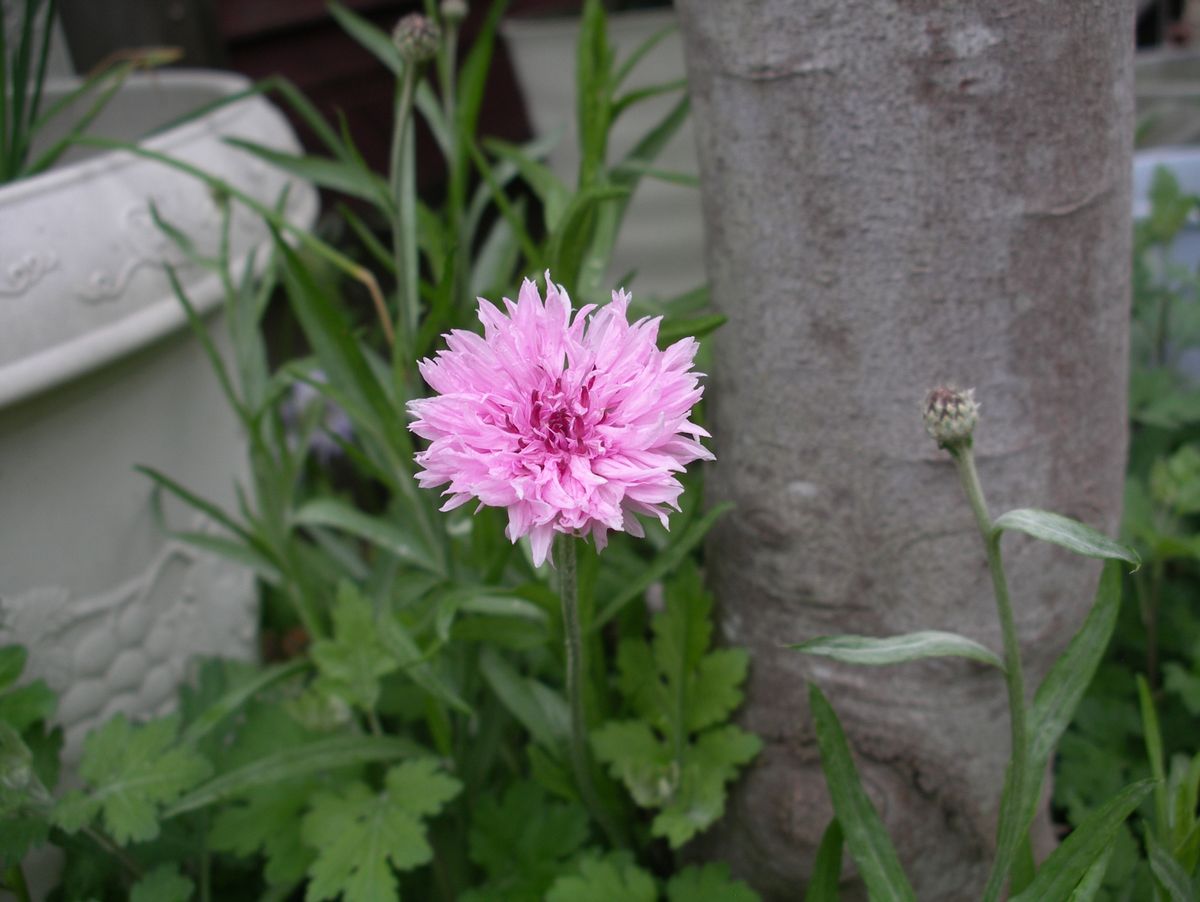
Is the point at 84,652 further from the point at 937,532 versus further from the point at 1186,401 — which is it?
the point at 1186,401

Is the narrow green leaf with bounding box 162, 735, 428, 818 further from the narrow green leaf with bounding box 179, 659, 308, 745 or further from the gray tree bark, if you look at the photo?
the gray tree bark

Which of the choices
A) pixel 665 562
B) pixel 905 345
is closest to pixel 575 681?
pixel 665 562

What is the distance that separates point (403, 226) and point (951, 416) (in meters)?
0.52

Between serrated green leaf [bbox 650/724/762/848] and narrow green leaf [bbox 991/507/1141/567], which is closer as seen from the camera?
narrow green leaf [bbox 991/507/1141/567]

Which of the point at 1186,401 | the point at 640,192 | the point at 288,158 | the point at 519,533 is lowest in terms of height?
the point at 1186,401

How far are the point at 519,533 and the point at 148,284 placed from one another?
0.70m

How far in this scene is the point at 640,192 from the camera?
6.21ft

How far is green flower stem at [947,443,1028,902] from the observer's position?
606 millimetres

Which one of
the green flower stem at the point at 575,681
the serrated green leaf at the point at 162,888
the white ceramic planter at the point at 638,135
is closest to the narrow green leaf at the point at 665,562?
the green flower stem at the point at 575,681

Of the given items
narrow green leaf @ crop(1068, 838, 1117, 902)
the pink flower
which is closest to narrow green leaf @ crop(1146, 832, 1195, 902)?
narrow green leaf @ crop(1068, 838, 1117, 902)

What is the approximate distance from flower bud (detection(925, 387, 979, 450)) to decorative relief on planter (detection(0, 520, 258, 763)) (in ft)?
2.74

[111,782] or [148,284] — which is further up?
[148,284]

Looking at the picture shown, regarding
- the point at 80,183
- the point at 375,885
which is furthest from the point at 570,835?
the point at 80,183

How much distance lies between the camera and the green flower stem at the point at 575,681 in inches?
24.8
